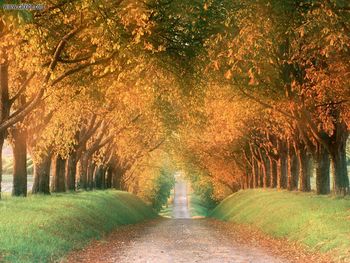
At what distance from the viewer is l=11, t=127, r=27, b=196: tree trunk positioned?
115ft

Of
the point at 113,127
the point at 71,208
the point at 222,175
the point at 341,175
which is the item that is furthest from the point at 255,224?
the point at 222,175

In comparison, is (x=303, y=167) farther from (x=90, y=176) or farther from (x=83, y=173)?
(x=90, y=176)

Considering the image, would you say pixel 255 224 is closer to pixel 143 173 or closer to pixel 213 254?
pixel 213 254

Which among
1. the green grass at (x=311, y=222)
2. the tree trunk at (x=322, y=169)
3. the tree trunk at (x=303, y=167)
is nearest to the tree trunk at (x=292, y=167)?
the tree trunk at (x=303, y=167)

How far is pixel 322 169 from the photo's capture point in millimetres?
38844

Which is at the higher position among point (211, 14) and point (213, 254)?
point (211, 14)

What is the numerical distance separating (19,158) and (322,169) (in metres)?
20.1

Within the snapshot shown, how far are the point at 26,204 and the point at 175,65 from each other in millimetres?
10757

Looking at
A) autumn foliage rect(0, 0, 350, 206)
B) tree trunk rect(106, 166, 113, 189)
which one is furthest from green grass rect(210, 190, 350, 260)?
tree trunk rect(106, 166, 113, 189)

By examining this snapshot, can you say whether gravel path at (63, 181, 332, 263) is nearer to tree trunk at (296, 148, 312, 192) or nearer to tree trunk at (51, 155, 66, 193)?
tree trunk at (296, 148, 312, 192)

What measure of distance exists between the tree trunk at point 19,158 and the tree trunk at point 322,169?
19176 mm

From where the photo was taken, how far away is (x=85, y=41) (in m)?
23.6

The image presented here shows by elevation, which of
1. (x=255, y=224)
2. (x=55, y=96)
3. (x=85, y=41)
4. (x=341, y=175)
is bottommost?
(x=255, y=224)

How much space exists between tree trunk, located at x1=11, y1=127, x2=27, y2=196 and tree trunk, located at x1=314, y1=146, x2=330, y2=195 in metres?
19.2
